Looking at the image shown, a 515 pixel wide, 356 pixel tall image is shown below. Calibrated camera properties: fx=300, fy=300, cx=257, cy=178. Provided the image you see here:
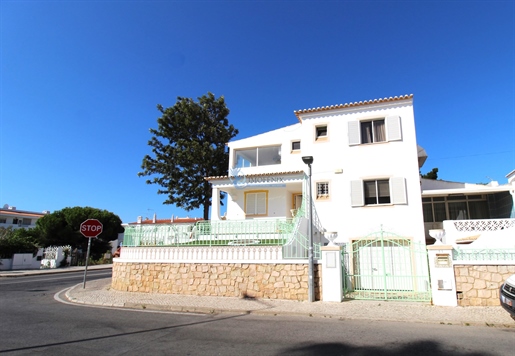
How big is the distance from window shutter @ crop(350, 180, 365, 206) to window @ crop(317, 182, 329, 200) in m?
1.30

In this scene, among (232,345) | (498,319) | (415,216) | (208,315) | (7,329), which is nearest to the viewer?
(232,345)

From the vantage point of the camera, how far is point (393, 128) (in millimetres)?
15094

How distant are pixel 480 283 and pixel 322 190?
7978mm

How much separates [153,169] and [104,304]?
16.2m

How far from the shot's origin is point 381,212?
14445 millimetres

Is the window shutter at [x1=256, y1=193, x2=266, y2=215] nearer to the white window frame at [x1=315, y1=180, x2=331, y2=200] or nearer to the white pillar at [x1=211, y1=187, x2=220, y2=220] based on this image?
the white pillar at [x1=211, y1=187, x2=220, y2=220]

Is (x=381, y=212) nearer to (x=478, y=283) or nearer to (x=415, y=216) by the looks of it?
(x=415, y=216)

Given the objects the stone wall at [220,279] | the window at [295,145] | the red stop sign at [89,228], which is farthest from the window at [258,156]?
the stone wall at [220,279]

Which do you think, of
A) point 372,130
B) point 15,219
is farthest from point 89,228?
point 15,219

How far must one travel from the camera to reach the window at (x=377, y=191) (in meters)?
14.3

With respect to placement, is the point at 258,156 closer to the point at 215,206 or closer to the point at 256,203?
the point at 256,203

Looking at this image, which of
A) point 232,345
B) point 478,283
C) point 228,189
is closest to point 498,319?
point 478,283

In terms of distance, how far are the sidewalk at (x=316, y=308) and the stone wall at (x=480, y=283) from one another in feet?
1.13

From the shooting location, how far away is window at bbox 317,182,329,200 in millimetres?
15652
